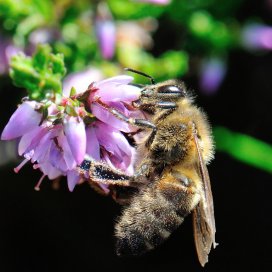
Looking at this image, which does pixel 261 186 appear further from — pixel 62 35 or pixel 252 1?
pixel 62 35

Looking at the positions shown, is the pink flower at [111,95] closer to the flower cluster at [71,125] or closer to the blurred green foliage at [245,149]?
the flower cluster at [71,125]

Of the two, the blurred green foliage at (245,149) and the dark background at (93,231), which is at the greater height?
the blurred green foliage at (245,149)

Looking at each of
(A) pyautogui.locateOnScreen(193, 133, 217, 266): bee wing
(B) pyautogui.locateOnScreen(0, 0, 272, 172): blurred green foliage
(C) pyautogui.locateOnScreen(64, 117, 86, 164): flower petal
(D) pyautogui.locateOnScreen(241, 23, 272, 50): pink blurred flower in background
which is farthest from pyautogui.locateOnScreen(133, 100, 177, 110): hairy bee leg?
(D) pyautogui.locateOnScreen(241, 23, 272, 50): pink blurred flower in background

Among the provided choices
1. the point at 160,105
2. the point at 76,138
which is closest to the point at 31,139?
the point at 76,138

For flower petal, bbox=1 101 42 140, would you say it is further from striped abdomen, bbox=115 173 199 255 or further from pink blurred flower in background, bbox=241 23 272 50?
pink blurred flower in background, bbox=241 23 272 50

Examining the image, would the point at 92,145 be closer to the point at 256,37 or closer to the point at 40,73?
the point at 40,73

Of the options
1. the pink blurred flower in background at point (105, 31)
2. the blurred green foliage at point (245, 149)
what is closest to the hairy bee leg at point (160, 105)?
the pink blurred flower in background at point (105, 31)
